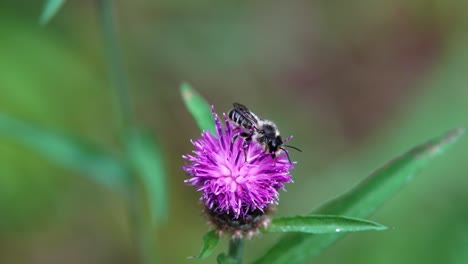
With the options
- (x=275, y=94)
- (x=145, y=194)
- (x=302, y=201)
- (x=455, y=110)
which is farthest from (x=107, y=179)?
(x=455, y=110)

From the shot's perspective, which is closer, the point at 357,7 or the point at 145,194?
the point at 145,194

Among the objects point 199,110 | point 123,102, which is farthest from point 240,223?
point 123,102

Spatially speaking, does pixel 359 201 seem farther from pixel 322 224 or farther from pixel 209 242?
pixel 209 242

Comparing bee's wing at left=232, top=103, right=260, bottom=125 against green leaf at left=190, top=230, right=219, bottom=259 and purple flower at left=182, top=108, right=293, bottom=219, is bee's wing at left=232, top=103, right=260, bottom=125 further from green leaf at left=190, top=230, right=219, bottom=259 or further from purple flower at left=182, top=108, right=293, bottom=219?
green leaf at left=190, top=230, right=219, bottom=259

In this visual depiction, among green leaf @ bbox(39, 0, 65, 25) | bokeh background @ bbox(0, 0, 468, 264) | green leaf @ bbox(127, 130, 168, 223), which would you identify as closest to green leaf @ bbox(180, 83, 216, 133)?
green leaf @ bbox(39, 0, 65, 25)

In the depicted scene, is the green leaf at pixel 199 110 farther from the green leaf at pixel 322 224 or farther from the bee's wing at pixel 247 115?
the green leaf at pixel 322 224

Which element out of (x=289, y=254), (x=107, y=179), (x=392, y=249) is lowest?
(x=289, y=254)

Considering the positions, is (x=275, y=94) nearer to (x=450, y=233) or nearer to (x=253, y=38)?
(x=253, y=38)
